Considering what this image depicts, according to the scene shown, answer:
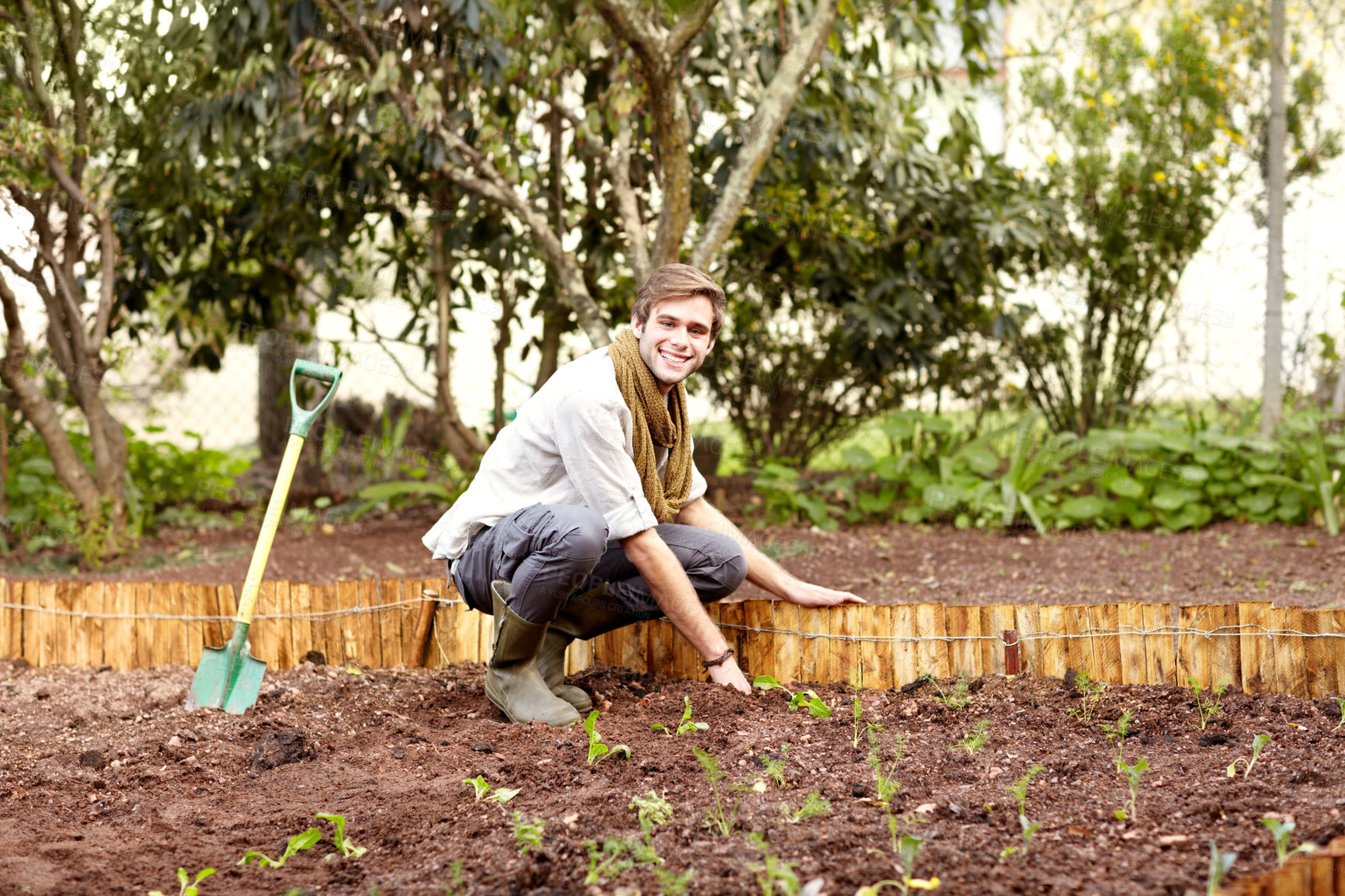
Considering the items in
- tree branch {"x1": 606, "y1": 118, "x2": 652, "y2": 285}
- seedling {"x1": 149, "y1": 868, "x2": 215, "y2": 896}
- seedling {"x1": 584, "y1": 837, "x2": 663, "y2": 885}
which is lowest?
seedling {"x1": 149, "y1": 868, "x2": 215, "y2": 896}

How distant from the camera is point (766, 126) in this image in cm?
374

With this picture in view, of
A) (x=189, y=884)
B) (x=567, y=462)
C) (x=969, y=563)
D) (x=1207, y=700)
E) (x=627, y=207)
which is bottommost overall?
(x=189, y=884)

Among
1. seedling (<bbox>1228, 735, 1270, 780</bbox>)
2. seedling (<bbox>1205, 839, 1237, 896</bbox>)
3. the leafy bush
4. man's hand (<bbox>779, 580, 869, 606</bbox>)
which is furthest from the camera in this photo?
the leafy bush

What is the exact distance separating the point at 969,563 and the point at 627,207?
193 centimetres

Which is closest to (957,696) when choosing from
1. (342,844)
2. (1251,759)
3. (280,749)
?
(1251,759)

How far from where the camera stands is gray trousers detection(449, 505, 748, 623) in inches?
90.7

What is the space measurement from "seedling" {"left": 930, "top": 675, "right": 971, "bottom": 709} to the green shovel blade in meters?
1.62

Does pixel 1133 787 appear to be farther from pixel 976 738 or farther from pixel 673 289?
pixel 673 289

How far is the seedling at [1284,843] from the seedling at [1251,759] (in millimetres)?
328

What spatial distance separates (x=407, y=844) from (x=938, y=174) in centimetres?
386

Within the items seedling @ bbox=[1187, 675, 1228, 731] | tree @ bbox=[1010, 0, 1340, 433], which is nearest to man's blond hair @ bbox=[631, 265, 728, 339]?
seedling @ bbox=[1187, 675, 1228, 731]

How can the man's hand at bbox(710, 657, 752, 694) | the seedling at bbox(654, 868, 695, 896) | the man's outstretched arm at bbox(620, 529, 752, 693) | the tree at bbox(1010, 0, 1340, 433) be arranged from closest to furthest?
1. the seedling at bbox(654, 868, 695, 896)
2. the man's outstretched arm at bbox(620, 529, 752, 693)
3. the man's hand at bbox(710, 657, 752, 694)
4. the tree at bbox(1010, 0, 1340, 433)

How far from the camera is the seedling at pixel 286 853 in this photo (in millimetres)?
1696

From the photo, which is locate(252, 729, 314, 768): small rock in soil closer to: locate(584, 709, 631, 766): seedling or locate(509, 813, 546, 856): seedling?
locate(584, 709, 631, 766): seedling
